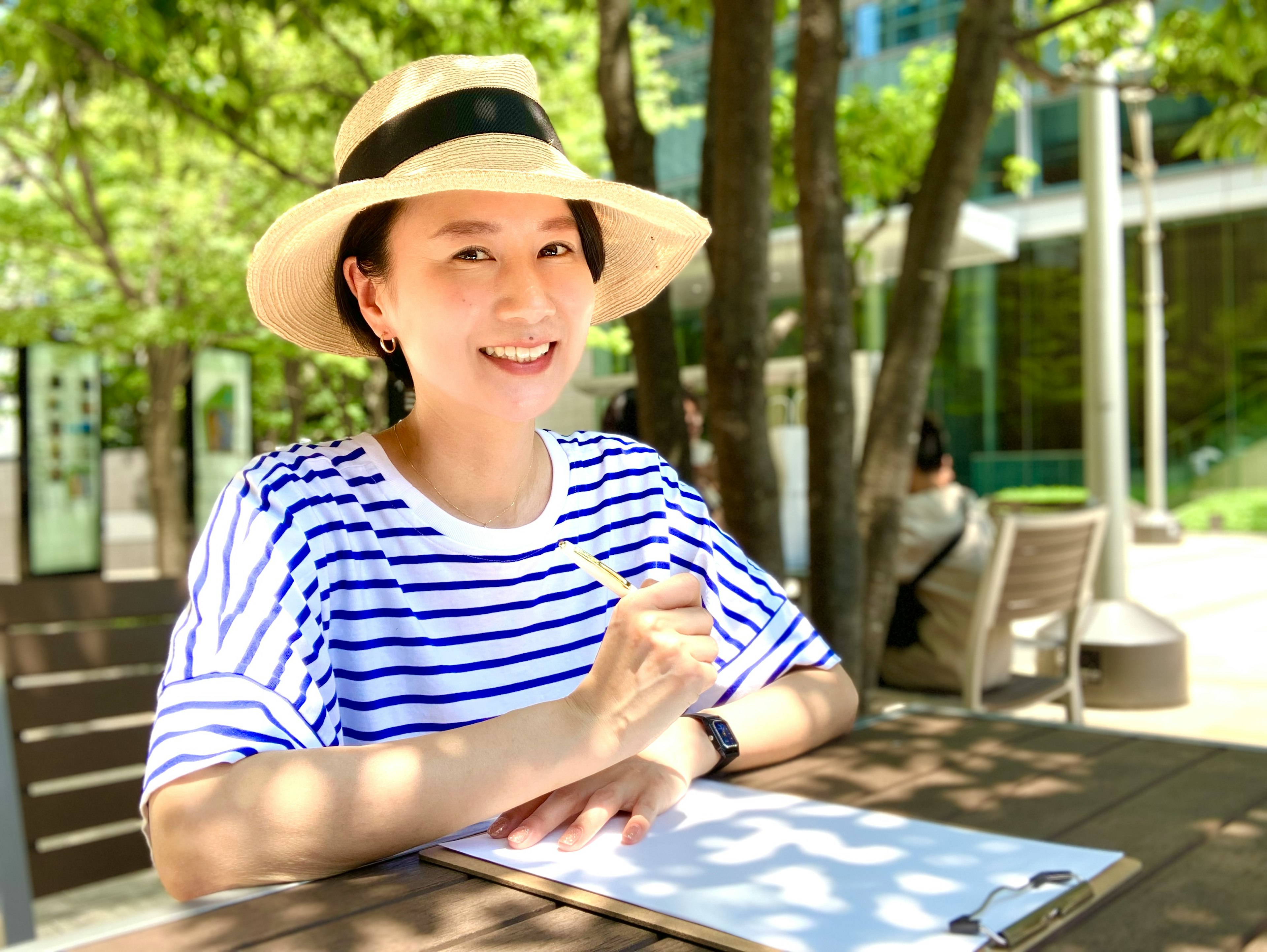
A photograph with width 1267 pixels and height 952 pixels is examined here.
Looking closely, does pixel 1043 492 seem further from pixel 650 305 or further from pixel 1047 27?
pixel 650 305

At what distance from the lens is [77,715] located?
2.77m

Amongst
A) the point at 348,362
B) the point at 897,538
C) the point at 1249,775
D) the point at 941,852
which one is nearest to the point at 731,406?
the point at 897,538

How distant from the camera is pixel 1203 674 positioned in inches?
296

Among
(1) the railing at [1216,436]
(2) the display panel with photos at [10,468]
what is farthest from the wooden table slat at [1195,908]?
(1) the railing at [1216,436]

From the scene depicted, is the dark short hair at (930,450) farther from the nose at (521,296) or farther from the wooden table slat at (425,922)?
the wooden table slat at (425,922)

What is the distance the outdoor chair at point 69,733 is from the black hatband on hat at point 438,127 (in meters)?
1.60

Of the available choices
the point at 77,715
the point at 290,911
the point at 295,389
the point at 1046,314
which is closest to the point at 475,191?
the point at 290,911

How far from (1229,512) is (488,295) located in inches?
743

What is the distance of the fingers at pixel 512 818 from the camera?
142cm

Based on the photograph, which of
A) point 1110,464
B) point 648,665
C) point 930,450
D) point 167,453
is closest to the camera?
point 648,665

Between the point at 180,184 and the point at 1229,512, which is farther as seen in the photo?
the point at 1229,512

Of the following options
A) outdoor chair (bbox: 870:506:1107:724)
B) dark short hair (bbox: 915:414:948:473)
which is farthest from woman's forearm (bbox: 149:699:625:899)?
dark short hair (bbox: 915:414:948:473)

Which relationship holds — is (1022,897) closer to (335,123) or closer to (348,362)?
(335,123)

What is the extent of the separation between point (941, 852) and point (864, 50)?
22.1 m
